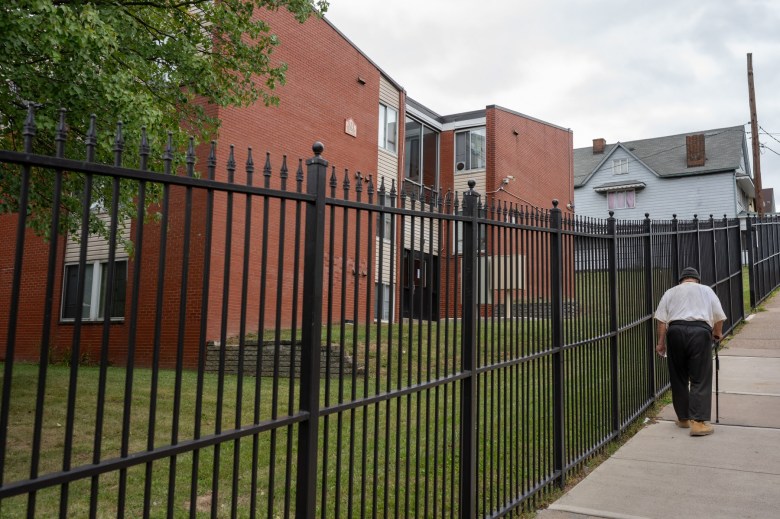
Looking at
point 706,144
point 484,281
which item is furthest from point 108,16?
point 706,144

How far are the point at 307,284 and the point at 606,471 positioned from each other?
4.26m

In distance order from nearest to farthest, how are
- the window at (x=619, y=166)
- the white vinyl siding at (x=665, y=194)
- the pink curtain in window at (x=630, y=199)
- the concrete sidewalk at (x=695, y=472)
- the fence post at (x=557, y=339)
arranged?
the concrete sidewalk at (x=695, y=472) < the fence post at (x=557, y=339) < the white vinyl siding at (x=665, y=194) < the pink curtain in window at (x=630, y=199) < the window at (x=619, y=166)

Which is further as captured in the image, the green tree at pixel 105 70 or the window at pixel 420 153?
the window at pixel 420 153

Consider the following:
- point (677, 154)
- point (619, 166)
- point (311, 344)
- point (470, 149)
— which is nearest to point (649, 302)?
point (311, 344)

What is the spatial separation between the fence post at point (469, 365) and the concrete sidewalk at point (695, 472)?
105 centimetres

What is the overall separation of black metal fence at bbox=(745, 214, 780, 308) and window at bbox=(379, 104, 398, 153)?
1079 centimetres

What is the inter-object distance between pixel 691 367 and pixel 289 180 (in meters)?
9.45

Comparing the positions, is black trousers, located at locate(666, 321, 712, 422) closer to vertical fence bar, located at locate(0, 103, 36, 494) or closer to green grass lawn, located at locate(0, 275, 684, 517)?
green grass lawn, located at locate(0, 275, 684, 517)

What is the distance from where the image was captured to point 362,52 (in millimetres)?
19359

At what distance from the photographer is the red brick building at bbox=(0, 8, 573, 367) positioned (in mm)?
12734

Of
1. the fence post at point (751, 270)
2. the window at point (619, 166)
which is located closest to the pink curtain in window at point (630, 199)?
the window at point (619, 166)

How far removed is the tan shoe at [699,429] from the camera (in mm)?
7211

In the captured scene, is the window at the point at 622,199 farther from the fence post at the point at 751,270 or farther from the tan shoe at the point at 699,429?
the tan shoe at the point at 699,429

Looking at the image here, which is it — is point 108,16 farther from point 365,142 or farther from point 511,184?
point 511,184
